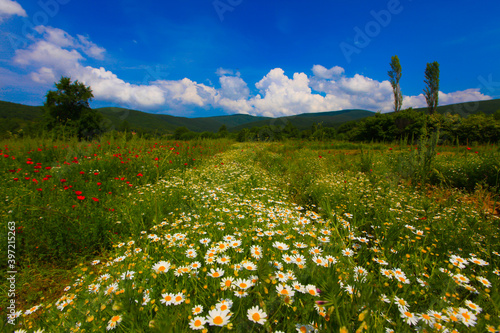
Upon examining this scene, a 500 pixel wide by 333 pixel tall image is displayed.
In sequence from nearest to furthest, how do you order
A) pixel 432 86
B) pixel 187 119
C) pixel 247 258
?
pixel 247 258 → pixel 432 86 → pixel 187 119

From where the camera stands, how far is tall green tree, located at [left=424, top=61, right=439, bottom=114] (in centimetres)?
2816

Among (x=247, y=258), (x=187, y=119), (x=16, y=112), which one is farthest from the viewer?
(x=187, y=119)

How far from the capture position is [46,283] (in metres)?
2.09

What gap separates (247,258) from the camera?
1.68 meters

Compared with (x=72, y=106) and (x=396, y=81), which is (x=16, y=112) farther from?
(x=396, y=81)

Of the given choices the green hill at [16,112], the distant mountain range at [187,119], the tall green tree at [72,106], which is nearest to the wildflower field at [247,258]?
the distant mountain range at [187,119]

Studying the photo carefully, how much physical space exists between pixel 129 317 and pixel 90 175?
435cm

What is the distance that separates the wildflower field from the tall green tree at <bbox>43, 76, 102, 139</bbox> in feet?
100

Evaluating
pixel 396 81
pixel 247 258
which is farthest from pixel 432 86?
pixel 247 258

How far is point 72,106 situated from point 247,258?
4221cm

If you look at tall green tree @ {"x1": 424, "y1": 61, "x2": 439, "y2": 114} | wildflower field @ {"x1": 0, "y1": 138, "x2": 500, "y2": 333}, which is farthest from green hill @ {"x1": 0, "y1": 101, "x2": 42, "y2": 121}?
tall green tree @ {"x1": 424, "y1": 61, "x2": 439, "y2": 114}

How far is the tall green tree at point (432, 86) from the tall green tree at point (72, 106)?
49.1m

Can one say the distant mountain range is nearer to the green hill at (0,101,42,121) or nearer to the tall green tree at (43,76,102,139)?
the green hill at (0,101,42,121)

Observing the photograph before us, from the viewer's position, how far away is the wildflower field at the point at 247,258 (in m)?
1.03
